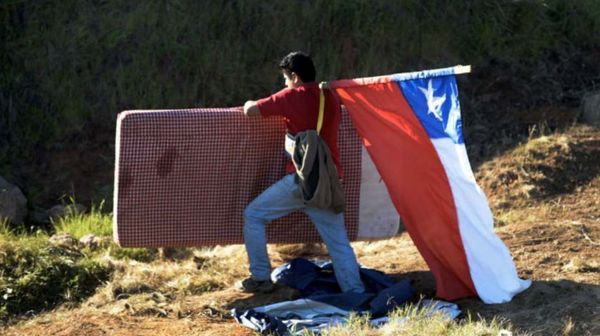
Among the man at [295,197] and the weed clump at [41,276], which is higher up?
the man at [295,197]

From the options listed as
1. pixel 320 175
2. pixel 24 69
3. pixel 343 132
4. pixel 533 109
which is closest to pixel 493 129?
pixel 533 109

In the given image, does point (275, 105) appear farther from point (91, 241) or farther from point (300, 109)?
point (91, 241)

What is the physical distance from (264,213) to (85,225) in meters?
2.48

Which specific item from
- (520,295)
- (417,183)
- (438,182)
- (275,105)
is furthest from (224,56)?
(520,295)

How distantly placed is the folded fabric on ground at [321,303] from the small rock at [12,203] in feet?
10.8

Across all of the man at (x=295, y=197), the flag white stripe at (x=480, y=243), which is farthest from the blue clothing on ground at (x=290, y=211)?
the flag white stripe at (x=480, y=243)

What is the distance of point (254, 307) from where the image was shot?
6.32 metres

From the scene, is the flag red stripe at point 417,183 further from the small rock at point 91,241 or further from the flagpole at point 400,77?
the small rock at point 91,241

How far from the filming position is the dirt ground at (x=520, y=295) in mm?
5844

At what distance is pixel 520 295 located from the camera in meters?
6.16

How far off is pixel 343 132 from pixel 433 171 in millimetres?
944

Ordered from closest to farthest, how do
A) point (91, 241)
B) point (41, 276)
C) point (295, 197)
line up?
point (295, 197) < point (41, 276) < point (91, 241)

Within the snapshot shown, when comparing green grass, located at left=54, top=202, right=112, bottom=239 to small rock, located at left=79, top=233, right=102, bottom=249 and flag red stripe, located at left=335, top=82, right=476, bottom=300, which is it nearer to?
small rock, located at left=79, top=233, right=102, bottom=249

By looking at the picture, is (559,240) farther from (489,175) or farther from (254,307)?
(254,307)
